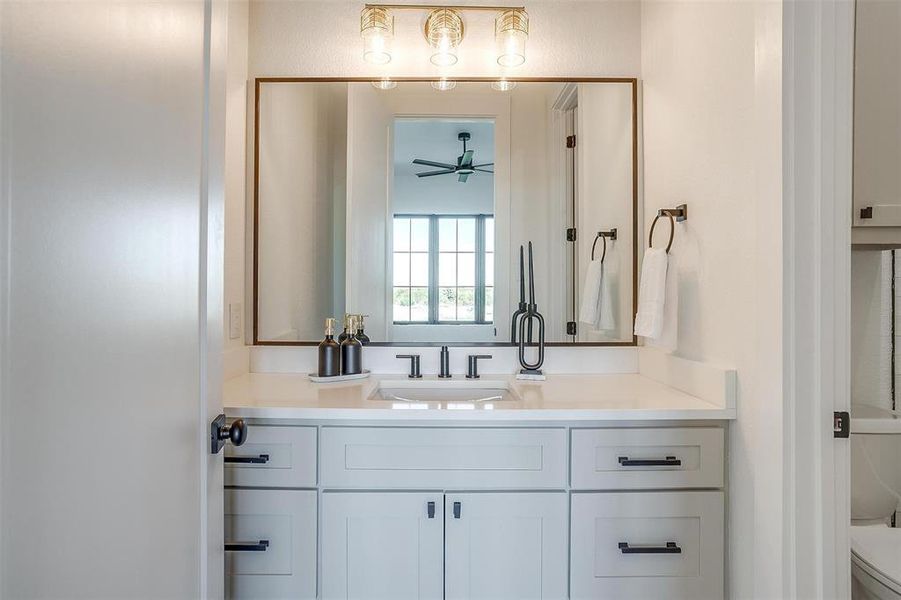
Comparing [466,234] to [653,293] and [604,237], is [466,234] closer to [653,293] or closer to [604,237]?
[604,237]

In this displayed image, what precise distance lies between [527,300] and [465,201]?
0.43 metres

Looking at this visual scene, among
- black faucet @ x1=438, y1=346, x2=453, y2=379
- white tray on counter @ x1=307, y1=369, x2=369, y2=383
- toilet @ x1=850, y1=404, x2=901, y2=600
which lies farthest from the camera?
black faucet @ x1=438, y1=346, x2=453, y2=379

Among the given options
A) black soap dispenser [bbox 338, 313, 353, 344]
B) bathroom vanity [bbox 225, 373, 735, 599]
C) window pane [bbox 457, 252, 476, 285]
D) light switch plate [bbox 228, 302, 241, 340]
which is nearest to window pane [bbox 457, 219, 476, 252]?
window pane [bbox 457, 252, 476, 285]

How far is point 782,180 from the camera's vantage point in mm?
1062

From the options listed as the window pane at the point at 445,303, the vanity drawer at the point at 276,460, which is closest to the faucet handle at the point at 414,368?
the window pane at the point at 445,303

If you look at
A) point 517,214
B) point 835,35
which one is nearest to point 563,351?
point 517,214

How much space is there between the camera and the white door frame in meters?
1.05

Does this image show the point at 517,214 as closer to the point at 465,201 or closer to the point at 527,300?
the point at 465,201

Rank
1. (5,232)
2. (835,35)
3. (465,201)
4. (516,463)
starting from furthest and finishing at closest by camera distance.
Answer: (465,201)
(516,463)
(835,35)
(5,232)

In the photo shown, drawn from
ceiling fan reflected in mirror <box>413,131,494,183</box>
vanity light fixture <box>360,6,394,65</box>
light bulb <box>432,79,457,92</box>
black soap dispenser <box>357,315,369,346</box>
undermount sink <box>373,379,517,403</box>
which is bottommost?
undermount sink <box>373,379,517,403</box>

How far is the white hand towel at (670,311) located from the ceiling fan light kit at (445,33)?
904 millimetres

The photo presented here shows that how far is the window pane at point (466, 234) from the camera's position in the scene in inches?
72.6

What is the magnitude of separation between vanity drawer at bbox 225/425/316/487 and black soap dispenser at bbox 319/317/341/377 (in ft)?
1.32

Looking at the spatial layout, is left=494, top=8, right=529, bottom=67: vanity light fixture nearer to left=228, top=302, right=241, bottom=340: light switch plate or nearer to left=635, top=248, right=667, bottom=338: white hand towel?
left=635, top=248, right=667, bottom=338: white hand towel
